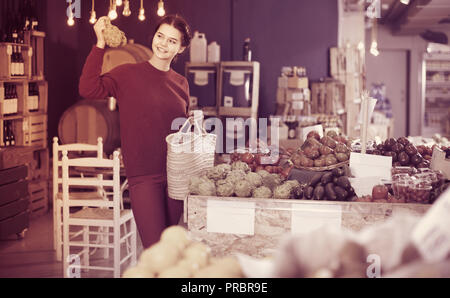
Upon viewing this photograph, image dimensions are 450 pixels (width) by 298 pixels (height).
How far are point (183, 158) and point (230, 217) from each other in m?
0.44

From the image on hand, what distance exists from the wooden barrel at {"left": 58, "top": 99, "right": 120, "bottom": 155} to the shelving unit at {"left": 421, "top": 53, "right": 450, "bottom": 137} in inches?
352

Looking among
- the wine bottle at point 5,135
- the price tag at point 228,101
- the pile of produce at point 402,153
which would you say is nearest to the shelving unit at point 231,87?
the price tag at point 228,101

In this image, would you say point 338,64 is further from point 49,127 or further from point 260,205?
point 260,205

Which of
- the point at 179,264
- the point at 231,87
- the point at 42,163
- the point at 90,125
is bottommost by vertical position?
the point at 42,163

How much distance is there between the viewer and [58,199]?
468 centimetres

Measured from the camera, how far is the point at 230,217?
9.37ft

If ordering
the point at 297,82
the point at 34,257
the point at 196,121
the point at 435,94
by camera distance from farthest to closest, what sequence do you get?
the point at 435,94 → the point at 297,82 → the point at 34,257 → the point at 196,121

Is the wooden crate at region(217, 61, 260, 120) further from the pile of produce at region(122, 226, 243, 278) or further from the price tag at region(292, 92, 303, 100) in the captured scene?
the pile of produce at region(122, 226, 243, 278)

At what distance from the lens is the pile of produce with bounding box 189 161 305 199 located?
9.59 feet

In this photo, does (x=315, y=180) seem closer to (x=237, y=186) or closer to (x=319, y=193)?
(x=319, y=193)

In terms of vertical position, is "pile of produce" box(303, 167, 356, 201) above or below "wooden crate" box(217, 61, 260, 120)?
below

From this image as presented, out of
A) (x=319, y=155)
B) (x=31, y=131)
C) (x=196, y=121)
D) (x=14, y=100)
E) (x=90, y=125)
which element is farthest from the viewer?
(x=90, y=125)

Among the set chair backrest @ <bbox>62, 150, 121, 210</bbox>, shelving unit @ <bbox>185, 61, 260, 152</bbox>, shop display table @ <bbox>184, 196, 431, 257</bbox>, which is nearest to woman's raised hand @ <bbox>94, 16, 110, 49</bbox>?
shop display table @ <bbox>184, 196, 431, 257</bbox>

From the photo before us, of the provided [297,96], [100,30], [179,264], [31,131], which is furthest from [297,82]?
[179,264]
